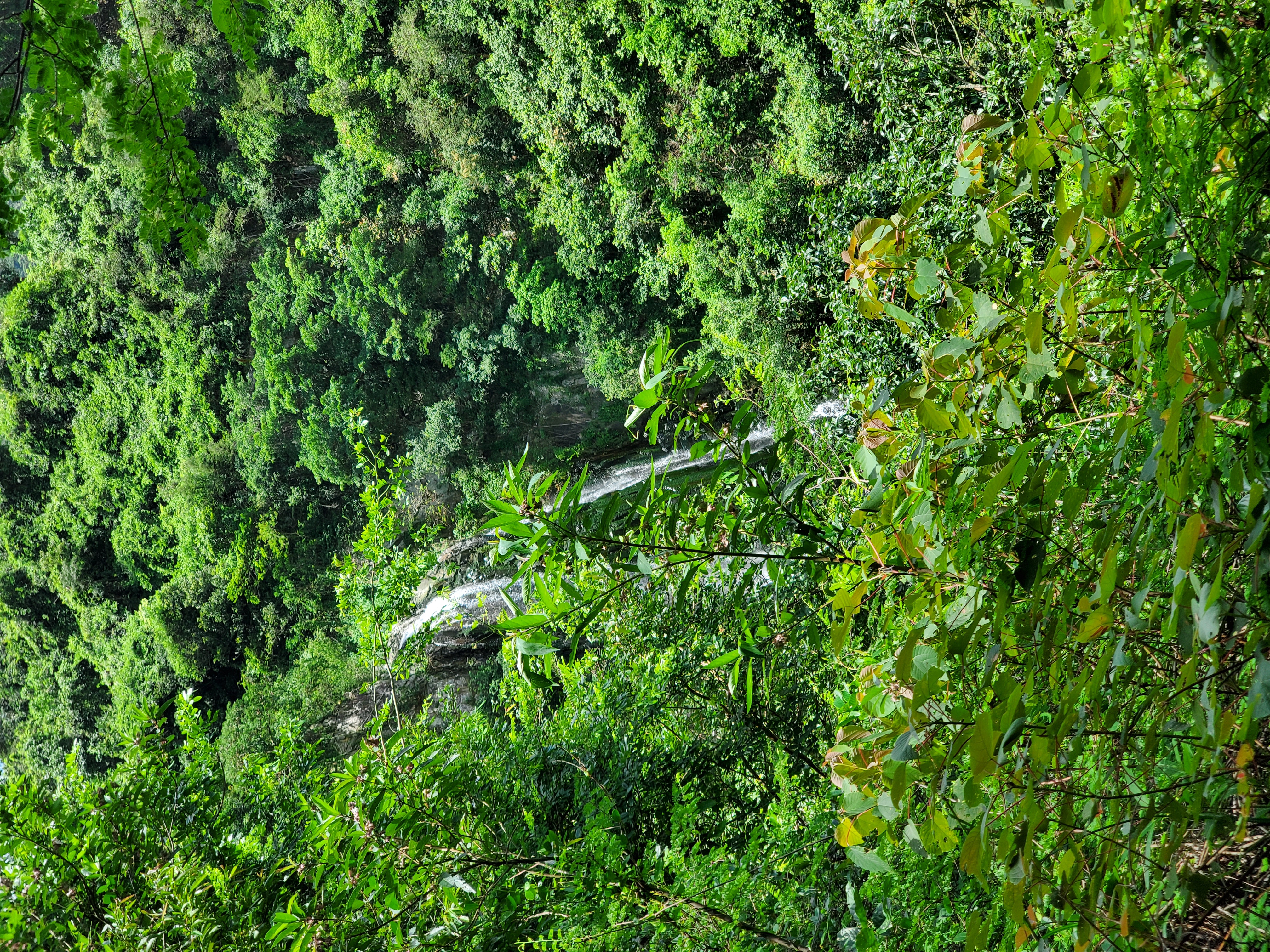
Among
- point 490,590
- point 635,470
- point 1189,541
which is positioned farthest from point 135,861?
point 635,470

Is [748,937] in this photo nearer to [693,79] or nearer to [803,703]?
[803,703]

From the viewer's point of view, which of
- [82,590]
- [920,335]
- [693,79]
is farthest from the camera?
[82,590]

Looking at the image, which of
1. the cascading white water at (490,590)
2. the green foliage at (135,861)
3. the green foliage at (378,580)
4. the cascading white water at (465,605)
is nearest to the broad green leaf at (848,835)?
the green foliage at (135,861)

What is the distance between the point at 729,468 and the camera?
3.68 ft

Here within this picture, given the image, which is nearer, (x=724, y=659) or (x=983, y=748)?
(x=983, y=748)

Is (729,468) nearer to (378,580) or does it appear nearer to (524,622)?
(524,622)

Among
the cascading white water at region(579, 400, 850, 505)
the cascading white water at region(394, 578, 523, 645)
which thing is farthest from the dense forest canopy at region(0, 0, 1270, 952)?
the cascading white water at region(394, 578, 523, 645)

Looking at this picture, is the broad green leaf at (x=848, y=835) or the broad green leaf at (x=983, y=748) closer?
the broad green leaf at (x=983, y=748)

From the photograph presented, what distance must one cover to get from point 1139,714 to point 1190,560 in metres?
0.33

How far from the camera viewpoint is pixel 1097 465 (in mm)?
808

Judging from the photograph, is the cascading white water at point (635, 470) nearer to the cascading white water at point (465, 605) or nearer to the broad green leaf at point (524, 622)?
the cascading white water at point (465, 605)

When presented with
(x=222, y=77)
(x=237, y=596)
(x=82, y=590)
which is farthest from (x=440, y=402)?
(x=82, y=590)

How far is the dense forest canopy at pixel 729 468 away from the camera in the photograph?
0.76 metres

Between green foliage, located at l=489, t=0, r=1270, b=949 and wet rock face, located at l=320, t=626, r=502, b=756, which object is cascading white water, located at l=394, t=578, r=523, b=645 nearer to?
wet rock face, located at l=320, t=626, r=502, b=756
